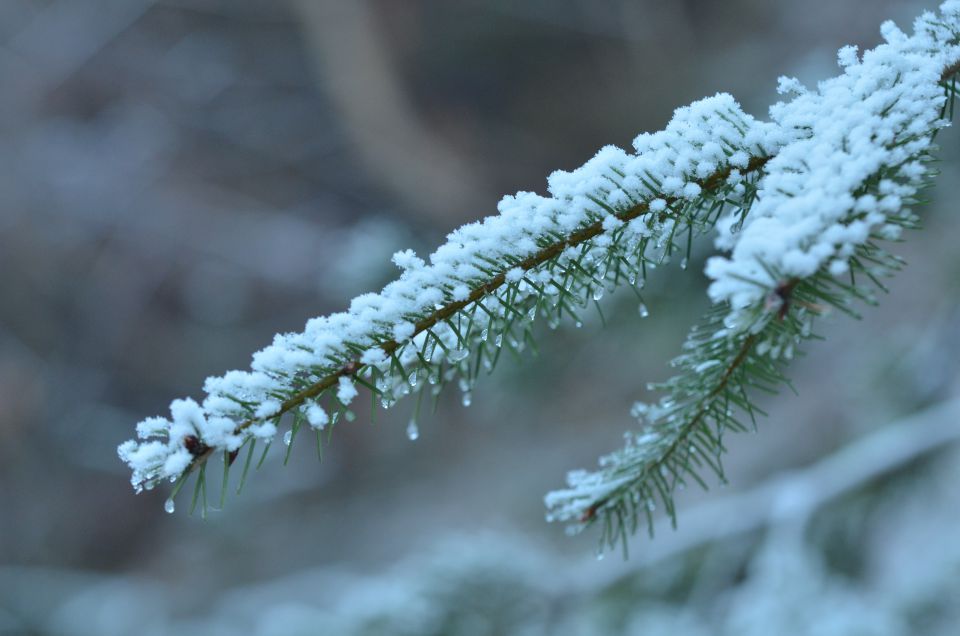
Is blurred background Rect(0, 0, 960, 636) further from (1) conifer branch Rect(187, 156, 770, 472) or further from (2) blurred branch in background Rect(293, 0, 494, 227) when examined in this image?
(1) conifer branch Rect(187, 156, 770, 472)

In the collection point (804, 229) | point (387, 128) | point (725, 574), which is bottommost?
point (804, 229)

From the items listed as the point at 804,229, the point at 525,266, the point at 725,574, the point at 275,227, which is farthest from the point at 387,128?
the point at 804,229

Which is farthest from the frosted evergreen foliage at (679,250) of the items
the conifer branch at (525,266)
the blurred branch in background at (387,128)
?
the blurred branch in background at (387,128)

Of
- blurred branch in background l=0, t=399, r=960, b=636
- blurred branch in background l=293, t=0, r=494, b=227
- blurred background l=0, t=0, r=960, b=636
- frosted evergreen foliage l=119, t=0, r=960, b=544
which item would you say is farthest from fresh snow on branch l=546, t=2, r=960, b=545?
blurred branch in background l=293, t=0, r=494, b=227

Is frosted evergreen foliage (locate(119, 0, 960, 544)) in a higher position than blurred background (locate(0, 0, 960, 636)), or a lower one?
lower

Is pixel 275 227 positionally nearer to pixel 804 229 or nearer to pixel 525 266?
pixel 525 266
